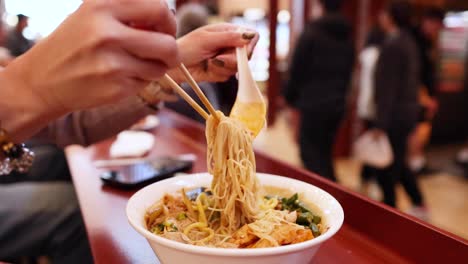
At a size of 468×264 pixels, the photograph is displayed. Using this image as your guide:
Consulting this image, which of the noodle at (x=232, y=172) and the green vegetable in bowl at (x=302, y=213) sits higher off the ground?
the noodle at (x=232, y=172)

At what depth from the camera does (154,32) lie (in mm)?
501

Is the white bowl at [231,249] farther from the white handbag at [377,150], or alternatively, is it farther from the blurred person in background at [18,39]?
the blurred person in background at [18,39]

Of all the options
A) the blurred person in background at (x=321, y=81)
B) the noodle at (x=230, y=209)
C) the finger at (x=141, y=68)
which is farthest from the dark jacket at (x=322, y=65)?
the finger at (x=141, y=68)

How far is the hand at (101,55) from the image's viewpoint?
48cm

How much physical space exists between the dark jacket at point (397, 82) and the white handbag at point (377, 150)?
13 cm

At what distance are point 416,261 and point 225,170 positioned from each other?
0.39m

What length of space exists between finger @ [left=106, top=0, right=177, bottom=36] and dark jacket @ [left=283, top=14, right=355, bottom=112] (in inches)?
88.4

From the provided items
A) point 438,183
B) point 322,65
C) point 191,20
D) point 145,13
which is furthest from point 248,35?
point 438,183

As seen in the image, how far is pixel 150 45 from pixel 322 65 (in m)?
2.33

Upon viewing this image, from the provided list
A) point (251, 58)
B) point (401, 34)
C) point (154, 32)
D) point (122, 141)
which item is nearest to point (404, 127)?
point (401, 34)

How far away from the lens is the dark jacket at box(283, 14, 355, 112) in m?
2.66

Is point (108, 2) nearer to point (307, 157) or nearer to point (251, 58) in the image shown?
point (251, 58)

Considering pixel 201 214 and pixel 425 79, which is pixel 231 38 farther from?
pixel 425 79

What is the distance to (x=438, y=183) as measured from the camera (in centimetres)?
369
